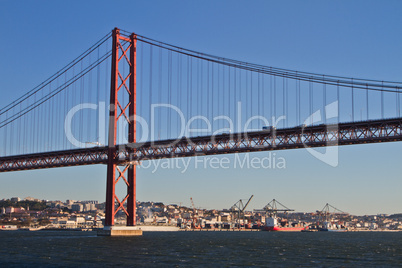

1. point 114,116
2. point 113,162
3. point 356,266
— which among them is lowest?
point 356,266

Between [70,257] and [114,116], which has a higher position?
[114,116]

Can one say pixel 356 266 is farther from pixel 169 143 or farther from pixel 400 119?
pixel 169 143

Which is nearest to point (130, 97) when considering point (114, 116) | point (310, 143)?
point (114, 116)

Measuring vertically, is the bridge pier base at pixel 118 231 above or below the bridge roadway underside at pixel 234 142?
below

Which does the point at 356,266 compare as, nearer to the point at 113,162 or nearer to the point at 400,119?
the point at 400,119

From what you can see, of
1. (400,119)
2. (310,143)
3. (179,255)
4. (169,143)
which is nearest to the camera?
(179,255)

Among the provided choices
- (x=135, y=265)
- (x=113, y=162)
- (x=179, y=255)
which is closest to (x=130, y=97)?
(x=113, y=162)

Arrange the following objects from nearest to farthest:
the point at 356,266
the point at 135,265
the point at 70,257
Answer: the point at 135,265 < the point at 356,266 < the point at 70,257

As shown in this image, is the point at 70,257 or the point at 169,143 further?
the point at 169,143

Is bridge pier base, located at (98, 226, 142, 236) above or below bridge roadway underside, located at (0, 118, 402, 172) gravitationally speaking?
below
